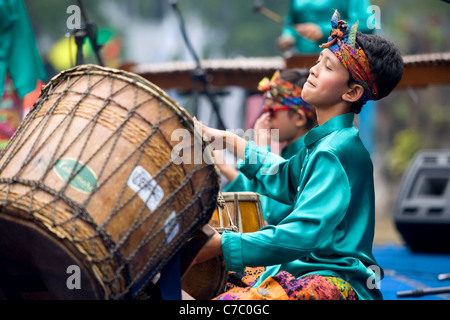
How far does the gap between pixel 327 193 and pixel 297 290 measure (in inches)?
12.1

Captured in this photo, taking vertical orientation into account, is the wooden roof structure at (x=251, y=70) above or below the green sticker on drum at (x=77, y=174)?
above

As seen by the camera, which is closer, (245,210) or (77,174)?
(77,174)

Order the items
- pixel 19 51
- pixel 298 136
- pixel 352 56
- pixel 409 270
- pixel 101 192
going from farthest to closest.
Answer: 1. pixel 409 270
2. pixel 19 51
3. pixel 298 136
4. pixel 352 56
5. pixel 101 192

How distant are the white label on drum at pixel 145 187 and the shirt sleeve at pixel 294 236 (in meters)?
0.26

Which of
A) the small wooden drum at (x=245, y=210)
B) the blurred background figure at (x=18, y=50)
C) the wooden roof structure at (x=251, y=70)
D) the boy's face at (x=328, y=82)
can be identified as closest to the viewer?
the boy's face at (x=328, y=82)

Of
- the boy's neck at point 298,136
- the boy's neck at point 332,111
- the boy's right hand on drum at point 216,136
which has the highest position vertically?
the boy's neck at point 332,111

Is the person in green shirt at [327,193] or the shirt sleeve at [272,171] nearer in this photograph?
the person in green shirt at [327,193]

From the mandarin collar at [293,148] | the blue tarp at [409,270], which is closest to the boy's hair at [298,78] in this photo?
the mandarin collar at [293,148]

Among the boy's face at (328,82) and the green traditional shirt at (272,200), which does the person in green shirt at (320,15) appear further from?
the boy's face at (328,82)

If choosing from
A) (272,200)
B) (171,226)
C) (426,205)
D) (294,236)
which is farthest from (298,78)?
(426,205)

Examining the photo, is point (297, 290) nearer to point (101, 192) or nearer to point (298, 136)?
point (101, 192)

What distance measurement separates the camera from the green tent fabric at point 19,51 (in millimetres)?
3471

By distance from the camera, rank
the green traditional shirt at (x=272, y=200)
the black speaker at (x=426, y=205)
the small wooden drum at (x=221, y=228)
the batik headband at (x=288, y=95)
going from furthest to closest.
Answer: the black speaker at (x=426, y=205)
the batik headband at (x=288, y=95)
the green traditional shirt at (x=272, y=200)
the small wooden drum at (x=221, y=228)

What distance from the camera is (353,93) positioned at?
2053mm
